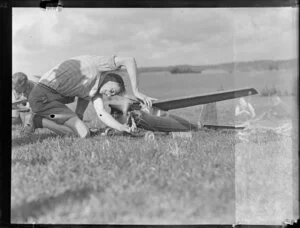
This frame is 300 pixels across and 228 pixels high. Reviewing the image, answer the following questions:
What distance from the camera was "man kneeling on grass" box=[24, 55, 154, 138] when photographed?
2373 mm

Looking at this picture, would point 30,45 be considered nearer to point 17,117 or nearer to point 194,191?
point 17,117

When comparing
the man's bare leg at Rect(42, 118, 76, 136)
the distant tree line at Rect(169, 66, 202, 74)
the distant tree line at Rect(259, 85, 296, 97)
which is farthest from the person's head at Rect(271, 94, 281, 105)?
Answer: the man's bare leg at Rect(42, 118, 76, 136)

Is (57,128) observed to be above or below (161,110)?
below

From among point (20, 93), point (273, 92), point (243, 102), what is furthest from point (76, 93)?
point (273, 92)

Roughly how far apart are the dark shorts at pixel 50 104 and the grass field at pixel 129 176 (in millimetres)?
127

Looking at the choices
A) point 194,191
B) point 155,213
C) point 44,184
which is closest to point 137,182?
point 155,213

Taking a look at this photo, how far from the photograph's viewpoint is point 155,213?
223cm

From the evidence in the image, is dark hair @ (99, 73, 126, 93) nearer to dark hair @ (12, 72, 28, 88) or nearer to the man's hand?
the man's hand

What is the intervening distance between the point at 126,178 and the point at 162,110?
505 mm

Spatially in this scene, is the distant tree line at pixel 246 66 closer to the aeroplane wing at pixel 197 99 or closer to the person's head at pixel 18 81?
the aeroplane wing at pixel 197 99

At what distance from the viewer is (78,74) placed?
2381 mm

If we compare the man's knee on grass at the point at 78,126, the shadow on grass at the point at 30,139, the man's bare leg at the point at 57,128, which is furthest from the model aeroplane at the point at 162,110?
the shadow on grass at the point at 30,139

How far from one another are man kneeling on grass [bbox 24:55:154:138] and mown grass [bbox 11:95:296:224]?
7cm

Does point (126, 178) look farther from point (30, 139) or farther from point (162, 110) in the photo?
Result: point (30, 139)
